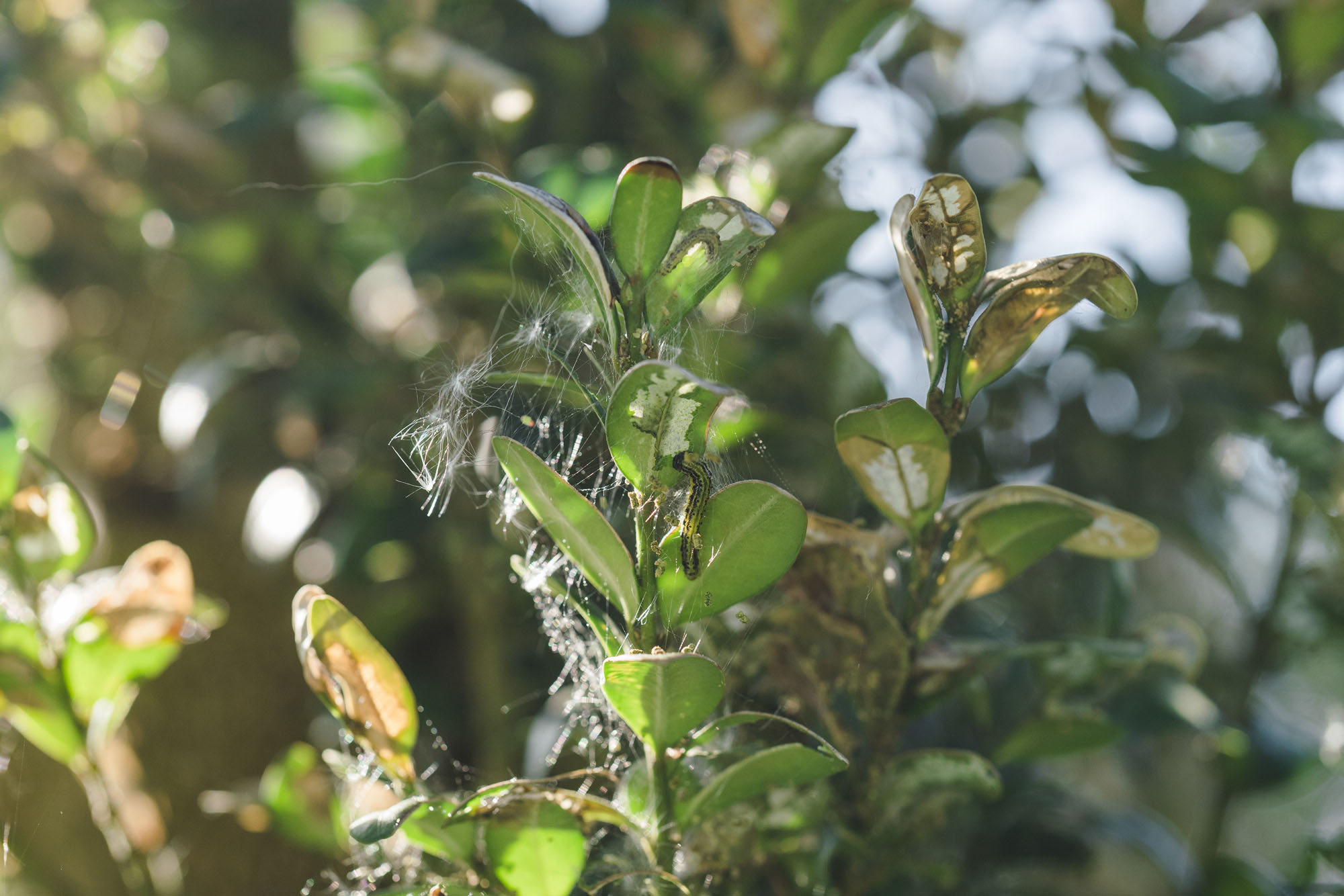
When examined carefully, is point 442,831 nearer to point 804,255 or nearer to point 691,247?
point 691,247

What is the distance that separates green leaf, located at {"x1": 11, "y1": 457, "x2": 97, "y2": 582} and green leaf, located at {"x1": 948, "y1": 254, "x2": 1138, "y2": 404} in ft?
1.54

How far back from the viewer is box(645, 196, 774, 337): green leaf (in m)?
0.32

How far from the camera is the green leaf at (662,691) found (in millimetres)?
291

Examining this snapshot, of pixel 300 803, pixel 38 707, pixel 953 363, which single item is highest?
pixel 953 363

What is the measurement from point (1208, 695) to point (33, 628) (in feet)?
3.12

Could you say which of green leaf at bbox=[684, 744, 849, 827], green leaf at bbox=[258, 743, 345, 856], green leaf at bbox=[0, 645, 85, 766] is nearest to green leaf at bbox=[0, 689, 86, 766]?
green leaf at bbox=[0, 645, 85, 766]

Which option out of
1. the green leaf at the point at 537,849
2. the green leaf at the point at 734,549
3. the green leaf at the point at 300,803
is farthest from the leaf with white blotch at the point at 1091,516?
the green leaf at the point at 300,803

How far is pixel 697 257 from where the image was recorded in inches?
13.0

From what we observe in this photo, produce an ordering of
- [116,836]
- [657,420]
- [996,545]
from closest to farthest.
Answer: [657,420] → [996,545] → [116,836]

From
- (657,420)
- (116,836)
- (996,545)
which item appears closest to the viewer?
Answer: (657,420)

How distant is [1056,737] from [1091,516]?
21 cm

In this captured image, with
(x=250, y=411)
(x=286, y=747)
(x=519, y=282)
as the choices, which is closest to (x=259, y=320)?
(x=250, y=411)

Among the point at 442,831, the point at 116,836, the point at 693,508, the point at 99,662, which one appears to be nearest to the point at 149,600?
the point at 99,662

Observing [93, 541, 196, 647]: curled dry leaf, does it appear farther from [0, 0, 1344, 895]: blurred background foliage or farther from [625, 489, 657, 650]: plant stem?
[625, 489, 657, 650]: plant stem
